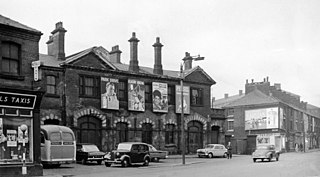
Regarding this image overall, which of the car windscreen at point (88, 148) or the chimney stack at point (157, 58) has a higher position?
the chimney stack at point (157, 58)

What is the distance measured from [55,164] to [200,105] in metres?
24.5

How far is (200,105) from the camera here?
2124 inches

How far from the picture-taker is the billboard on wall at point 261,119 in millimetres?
72938

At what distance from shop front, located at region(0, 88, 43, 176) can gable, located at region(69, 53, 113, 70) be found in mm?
14690

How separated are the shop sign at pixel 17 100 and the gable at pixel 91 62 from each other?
14.6 metres

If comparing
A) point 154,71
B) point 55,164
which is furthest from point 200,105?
point 55,164

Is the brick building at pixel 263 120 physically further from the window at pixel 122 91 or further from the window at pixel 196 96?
the window at pixel 122 91

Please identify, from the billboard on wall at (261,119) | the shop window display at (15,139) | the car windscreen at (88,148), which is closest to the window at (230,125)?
the billboard on wall at (261,119)

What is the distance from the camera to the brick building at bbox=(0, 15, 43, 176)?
2536cm

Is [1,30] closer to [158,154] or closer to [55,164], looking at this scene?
[55,164]

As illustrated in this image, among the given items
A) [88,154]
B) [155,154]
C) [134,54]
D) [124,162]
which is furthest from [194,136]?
[124,162]

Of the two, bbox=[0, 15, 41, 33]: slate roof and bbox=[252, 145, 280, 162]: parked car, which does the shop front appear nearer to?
bbox=[0, 15, 41, 33]: slate roof

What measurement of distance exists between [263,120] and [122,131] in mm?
35247

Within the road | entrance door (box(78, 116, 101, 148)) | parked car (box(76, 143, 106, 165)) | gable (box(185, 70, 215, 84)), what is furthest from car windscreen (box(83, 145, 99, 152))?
gable (box(185, 70, 215, 84))
